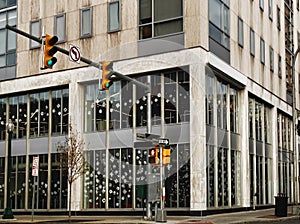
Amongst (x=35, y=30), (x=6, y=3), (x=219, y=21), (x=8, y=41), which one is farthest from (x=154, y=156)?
(x=6, y=3)

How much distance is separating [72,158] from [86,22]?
9.83 m

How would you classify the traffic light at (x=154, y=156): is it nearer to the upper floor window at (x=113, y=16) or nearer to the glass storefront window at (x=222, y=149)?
the glass storefront window at (x=222, y=149)

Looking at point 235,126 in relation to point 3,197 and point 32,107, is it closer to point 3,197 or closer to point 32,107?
A: point 32,107

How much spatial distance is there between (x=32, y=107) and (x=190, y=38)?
1253 centimetres

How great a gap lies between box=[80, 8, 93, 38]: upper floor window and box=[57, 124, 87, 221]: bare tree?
5647 millimetres

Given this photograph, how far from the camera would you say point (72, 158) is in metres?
28.7

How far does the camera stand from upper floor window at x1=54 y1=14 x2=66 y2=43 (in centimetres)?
3579

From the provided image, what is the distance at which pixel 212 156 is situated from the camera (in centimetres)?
3114

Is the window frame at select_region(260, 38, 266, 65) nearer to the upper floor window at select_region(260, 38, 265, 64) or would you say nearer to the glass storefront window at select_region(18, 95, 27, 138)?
the upper floor window at select_region(260, 38, 265, 64)

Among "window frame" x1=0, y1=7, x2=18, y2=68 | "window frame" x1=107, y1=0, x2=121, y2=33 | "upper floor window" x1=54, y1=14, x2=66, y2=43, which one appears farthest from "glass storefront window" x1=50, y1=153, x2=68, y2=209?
"window frame" x1=107, y1=0, x2=121, y2=33

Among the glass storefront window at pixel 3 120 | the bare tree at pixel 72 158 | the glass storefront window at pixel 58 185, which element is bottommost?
the glass storefront window at pixel 58 185

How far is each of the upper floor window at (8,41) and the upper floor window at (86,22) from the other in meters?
5.95

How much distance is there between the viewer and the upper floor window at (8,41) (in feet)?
127

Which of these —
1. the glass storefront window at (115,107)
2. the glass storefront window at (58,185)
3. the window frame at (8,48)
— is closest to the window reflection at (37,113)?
the glass storefront window at (58,185)
